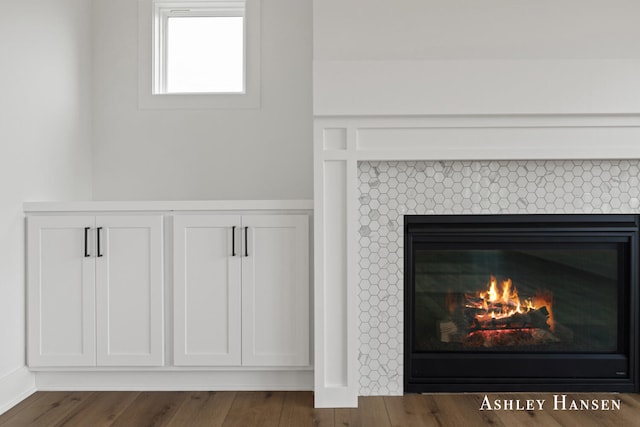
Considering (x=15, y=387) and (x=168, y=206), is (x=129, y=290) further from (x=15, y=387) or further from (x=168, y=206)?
(x=15, y=387)

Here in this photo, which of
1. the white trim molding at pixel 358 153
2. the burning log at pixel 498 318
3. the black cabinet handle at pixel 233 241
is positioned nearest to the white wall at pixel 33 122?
the black cabinet handle at pixel 233 241

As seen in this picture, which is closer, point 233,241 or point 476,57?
point 476,57

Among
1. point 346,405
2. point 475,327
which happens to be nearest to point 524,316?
point 475,327

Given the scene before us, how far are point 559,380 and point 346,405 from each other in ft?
3.49

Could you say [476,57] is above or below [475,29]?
below

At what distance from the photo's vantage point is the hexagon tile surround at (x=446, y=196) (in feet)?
8.77

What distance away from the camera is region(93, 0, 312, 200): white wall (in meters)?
3.40

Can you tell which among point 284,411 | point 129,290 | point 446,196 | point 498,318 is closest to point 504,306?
point 498,318

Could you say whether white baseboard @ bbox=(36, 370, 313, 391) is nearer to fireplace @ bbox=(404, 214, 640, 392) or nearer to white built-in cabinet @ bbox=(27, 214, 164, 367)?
white built-in cabinet @ bbox=(27, 214, 164, 367)

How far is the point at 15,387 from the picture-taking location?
264 cm

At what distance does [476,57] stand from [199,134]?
1713 mm

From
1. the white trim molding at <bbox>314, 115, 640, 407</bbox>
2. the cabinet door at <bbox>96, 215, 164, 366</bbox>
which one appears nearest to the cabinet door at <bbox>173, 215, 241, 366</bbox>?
the cabinet door at <bbox>96, 215, 164, 366</bbox>

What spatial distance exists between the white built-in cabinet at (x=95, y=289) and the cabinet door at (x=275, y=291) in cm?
44

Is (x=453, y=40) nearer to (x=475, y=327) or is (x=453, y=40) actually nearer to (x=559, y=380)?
(x=475, y=327)
